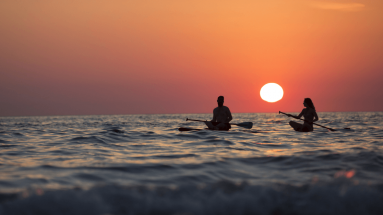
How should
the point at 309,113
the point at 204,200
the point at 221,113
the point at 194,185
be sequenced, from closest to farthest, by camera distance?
1. the point at 204,200
2. the point at 194,185
3. the point at 309,113
4. the point at 221,113

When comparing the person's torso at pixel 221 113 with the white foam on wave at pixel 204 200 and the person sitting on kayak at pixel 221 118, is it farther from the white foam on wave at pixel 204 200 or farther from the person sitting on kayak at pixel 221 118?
the white foam on wave at pixel 204 200

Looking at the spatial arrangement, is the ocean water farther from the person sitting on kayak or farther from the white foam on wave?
the person sitting on kayak

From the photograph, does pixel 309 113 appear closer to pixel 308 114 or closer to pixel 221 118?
pixel 308 114

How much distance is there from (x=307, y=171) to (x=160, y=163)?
3598 mm

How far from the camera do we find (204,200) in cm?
434

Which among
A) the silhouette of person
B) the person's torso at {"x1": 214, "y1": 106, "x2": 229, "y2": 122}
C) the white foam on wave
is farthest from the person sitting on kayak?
the white foam on wave

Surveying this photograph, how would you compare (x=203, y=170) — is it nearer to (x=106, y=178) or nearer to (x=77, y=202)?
(x=106, y=178)

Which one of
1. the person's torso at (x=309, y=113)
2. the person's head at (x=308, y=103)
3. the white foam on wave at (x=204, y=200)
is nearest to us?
the white foam on wave at (x=204, y=200)

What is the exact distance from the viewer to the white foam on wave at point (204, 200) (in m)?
4.02

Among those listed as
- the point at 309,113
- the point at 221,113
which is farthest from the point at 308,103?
the point at 221,113

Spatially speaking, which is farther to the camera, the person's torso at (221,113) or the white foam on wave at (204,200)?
the person's torso at (221,113)

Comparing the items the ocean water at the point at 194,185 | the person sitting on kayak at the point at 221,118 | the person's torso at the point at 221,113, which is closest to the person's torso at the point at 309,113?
the person sitting on kayak at the point at 221,118

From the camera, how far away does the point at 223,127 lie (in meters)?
15.2

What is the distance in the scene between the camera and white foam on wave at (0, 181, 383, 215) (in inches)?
158
